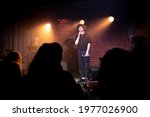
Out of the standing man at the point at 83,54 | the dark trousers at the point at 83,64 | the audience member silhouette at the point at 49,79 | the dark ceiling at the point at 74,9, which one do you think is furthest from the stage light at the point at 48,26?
the audience member silhouette at the point at 49,79

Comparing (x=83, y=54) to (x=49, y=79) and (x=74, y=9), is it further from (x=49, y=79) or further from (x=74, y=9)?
(x=49, y=79)

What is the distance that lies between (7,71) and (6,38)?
9747mm

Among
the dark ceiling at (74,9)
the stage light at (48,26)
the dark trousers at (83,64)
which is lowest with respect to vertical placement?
the dark trousers at (83,64)

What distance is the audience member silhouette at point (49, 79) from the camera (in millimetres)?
2353

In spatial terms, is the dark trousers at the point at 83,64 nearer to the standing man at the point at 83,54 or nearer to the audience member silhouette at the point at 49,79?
the standing man at the point at 83,54

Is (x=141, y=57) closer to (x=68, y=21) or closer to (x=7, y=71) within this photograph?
(x=7, y=71)

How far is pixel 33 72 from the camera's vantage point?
248 centimetres

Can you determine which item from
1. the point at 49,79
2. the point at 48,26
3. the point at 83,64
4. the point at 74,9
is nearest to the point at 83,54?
the point at 83,64

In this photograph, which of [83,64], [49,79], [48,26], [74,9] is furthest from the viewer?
[48,26]

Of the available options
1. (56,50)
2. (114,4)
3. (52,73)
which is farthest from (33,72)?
(114,4)

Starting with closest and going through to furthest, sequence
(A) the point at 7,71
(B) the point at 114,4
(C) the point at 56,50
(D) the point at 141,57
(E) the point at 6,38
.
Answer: (D) the point at 141,57 → (C) the point at 56,50 → (A) the point at 7,71 → (B) the point at 114,4 → (E) the point at 6,38

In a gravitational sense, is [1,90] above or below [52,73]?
below

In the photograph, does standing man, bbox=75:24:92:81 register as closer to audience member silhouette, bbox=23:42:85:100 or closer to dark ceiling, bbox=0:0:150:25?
dark ceiling, bbox=0:0:150:25

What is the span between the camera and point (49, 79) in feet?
7.95
